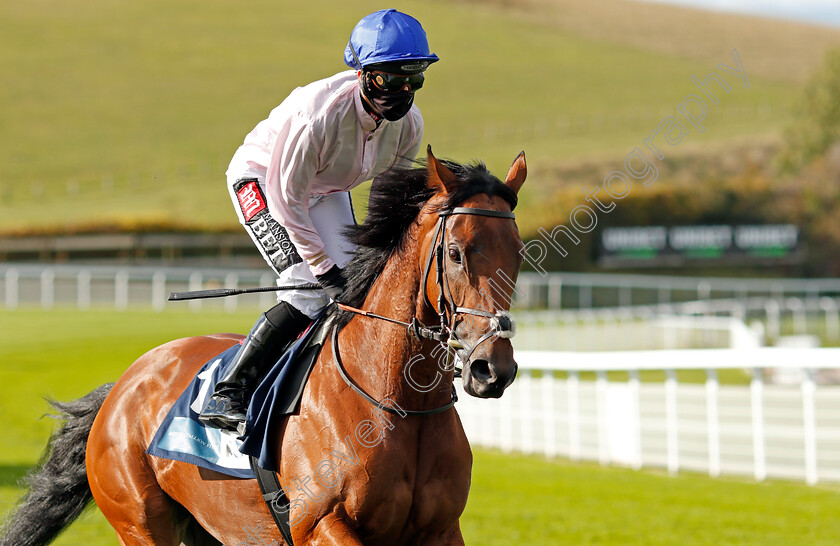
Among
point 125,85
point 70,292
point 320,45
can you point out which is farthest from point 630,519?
point 320,45

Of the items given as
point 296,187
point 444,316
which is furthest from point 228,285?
point 444,316

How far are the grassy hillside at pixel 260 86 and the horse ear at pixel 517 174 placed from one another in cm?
3206

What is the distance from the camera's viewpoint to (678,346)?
20656mm

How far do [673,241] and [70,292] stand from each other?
18.8 meters

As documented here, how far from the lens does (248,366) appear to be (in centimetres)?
364

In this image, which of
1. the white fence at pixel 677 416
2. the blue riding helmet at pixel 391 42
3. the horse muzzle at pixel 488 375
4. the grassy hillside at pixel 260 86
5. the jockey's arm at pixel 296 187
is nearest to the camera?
the horse muzzle at pixel 488 375

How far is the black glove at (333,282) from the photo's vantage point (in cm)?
354

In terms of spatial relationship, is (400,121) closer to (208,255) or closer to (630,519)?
(630,519)

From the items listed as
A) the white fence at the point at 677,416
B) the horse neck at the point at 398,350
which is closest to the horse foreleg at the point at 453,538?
the horse neck at the point at 398,350

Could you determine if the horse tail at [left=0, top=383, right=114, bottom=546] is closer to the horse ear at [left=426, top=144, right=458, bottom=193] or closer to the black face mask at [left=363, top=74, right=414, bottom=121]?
the black face mask at [left=363, top=74, right=414, bottom=121]

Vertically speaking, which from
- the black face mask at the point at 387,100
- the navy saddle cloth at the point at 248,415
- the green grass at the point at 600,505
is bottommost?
the green grass at the point at 600,505

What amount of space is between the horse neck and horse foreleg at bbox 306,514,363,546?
409 mm

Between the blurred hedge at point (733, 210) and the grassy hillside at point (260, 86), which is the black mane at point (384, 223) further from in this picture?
the grassy hillside at point (260, 86)

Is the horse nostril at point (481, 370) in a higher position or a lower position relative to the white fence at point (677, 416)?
higher
